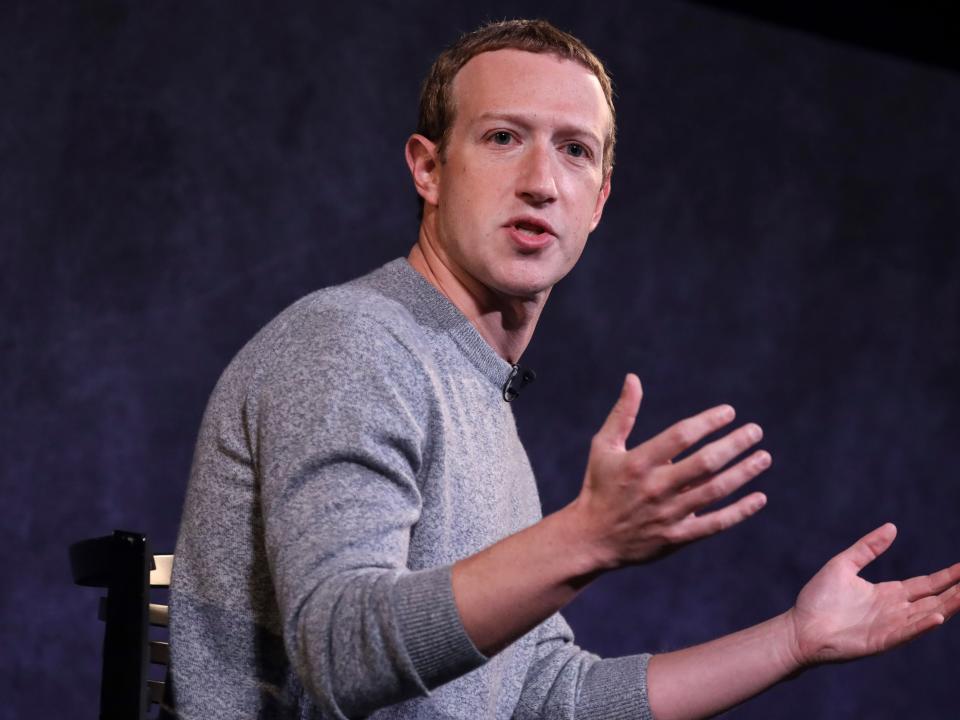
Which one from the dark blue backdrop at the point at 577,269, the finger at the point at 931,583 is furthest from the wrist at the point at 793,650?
the dark blue backdrop at the point at 577,269

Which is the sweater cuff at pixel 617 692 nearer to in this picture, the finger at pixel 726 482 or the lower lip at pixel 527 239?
the lower lip at pixel 527 239

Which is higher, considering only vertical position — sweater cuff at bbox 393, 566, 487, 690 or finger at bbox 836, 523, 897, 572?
finger at bbox 836, 523, 897, 572

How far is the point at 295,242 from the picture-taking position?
2.39m

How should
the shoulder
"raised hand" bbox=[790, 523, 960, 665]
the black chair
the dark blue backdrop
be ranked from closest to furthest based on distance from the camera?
the shoulder → the black chair → "raised hand" bbox=[790, 523, 960, 665] → the dark blue backdrop

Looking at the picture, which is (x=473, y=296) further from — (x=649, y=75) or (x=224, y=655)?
(x=649, y=75)

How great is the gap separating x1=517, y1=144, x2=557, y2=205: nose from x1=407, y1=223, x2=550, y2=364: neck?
0.38 ft

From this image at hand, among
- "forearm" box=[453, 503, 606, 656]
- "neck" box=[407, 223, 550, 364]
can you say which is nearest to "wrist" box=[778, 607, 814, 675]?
"neck" box=[407, 223, 550, 364]

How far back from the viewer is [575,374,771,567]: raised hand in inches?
32.7

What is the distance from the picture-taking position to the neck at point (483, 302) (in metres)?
1.41

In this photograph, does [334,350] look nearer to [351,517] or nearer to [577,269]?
[351,517]

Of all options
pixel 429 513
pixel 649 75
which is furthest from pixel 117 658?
pixel 649 75

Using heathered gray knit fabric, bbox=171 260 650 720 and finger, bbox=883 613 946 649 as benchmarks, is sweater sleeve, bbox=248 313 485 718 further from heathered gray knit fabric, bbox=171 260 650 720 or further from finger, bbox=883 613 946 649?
finger, bbox=883 613 946 649

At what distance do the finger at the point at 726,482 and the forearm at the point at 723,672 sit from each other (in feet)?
1.86

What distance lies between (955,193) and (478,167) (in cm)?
192
